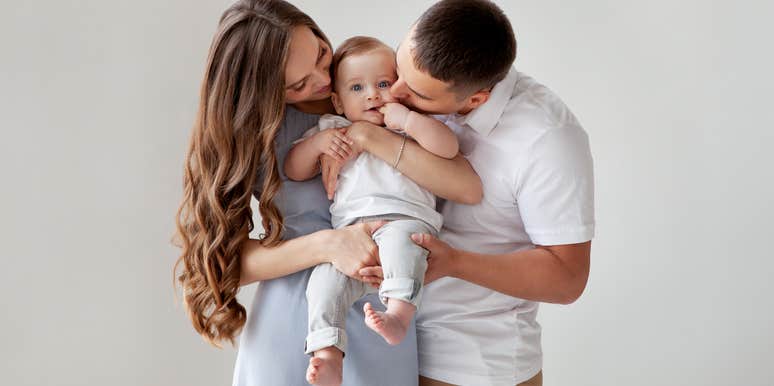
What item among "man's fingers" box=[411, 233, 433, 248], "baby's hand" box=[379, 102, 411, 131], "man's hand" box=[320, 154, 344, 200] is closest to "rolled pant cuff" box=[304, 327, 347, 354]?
"man's fingers" box=[411, 233, 433, 248]

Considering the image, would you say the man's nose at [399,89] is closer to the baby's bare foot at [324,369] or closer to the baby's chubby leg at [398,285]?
the baby's chubby leg at [398,285]

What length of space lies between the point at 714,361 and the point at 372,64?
165 cm

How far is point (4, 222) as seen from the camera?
2250mm

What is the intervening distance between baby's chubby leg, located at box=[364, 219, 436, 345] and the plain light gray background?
1283mm

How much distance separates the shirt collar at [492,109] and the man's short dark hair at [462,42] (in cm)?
6

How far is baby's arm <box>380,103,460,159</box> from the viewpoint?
163cm

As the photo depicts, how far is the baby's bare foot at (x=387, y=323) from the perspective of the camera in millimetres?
1422

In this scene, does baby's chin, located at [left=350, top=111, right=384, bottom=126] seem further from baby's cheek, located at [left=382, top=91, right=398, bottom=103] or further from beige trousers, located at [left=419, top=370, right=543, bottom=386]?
beige trousers, located at [left=419, top=370, right=543, bottom=386]

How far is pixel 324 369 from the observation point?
1472 mm

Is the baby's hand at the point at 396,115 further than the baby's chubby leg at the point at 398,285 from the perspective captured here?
Yes

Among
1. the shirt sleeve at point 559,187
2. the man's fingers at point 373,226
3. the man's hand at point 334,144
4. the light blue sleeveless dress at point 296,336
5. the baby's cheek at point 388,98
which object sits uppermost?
the baby's cheek at point 388,98

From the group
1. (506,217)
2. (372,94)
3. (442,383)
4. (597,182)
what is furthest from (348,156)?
(597,182)

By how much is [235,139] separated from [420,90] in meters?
0.42

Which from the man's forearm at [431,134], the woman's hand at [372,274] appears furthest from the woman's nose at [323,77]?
the woman's hand at [372,274]
